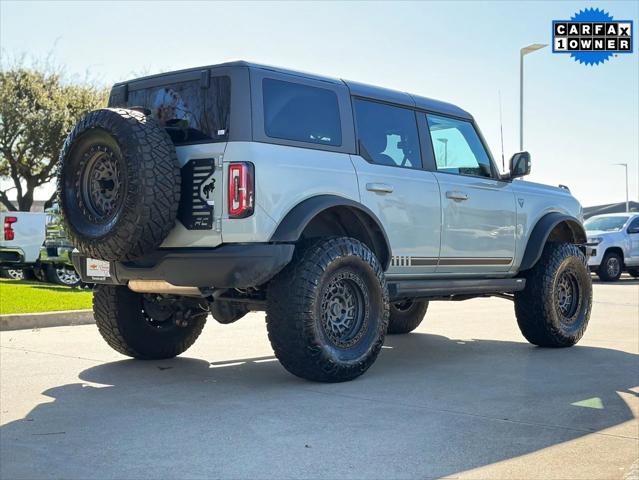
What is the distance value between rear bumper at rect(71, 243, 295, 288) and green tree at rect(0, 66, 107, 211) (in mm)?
29486

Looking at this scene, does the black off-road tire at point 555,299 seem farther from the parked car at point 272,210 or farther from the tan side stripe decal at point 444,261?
the parked car at point 272,210

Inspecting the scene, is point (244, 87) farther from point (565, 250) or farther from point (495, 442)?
point (565, 250)

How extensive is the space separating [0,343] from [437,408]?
4.83 meters

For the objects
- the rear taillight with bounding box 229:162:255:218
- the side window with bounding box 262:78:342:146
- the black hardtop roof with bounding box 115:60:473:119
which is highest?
the black hardtop roof with bounding box 115:60:473:119

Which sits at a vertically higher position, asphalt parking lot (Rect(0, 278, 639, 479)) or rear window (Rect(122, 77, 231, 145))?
rear window (Rect(122, 77, 231, 145))

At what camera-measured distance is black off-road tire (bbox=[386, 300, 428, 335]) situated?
30.9ft

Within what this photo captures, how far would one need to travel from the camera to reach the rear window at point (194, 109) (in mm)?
5934

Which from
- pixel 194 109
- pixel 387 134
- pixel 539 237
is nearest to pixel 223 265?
pixel 194 109

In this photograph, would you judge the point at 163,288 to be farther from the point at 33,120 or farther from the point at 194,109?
the point at 33,120

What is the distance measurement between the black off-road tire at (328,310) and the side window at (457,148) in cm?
164

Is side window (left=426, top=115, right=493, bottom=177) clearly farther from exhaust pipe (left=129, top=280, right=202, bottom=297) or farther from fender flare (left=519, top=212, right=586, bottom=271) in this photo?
exhaust pipe (left=129, top=280, right=202, bottom=297)

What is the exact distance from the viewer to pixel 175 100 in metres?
6.34

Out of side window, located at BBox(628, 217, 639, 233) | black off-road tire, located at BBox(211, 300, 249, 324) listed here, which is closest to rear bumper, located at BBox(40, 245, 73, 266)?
black off-road tire, located at BBox(211, 300, 249, 324)

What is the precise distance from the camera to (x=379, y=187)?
6645mm
